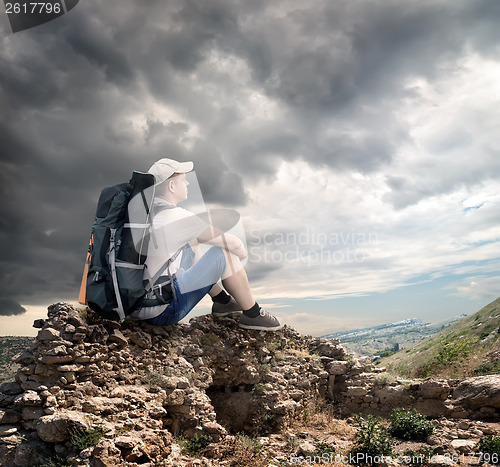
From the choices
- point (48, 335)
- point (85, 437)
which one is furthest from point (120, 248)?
point (85, 437)

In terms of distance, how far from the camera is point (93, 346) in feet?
16.7

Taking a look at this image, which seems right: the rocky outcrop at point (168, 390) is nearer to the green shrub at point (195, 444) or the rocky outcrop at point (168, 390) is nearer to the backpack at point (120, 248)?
the green shrub at point (195, 444)

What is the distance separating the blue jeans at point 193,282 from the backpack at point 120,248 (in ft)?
2.07

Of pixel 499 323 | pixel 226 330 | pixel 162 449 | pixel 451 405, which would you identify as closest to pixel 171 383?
pixel 162 449

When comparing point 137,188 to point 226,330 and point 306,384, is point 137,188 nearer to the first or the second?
point 226,330

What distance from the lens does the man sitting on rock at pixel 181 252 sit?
469 centimetres

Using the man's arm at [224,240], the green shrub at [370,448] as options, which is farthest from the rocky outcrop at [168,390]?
the man's arm at [224,240]

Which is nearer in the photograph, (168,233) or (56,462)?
(56,462)

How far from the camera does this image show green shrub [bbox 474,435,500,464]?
21.3 feet

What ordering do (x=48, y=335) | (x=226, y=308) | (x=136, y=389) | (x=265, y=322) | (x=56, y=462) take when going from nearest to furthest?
(x=56, y=462) < (x=48, y=335) < (x=136, y=389) < (x=265, y=322) < (x=226, y=308)

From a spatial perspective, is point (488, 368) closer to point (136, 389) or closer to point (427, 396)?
point (427, 396)

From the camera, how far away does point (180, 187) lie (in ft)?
17.1

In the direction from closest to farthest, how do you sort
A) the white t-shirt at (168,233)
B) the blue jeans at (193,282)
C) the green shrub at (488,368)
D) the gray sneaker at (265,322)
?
1. the white t-shirt at (168,233)
2. the blue jeans at (193,282)
3. the gray sneaker at (265,322)
4. the green shrub at (488,368)

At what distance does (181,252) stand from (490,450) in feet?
23.7
